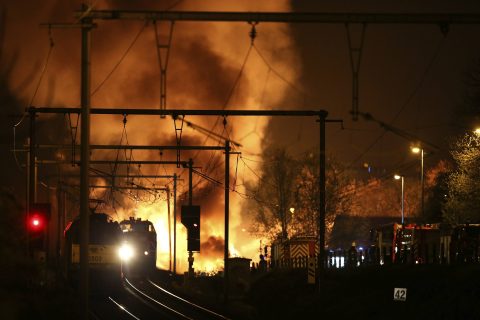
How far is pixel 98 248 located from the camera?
4334 cm

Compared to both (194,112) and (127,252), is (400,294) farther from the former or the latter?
(127,252)

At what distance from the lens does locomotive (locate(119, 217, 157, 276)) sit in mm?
67812

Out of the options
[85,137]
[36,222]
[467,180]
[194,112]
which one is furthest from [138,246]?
[85,137]

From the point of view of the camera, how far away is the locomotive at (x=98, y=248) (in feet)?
141

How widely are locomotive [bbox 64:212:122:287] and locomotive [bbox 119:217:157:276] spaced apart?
22.6 metres

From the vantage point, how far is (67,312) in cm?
2988

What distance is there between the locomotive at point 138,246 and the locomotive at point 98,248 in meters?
22.6

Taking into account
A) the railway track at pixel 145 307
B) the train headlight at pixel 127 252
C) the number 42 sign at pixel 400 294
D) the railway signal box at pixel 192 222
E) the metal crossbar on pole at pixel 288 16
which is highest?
the metal crossbar on pole at pixel 288 16

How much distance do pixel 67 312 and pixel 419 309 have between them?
11.1 meters

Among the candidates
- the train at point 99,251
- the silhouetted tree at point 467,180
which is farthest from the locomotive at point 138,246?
the silhouetted tree at point 467,180

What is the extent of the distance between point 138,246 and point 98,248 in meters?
25.1

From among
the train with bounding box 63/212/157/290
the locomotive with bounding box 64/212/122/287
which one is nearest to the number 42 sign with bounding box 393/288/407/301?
the train with bounding box 63/212/157/290

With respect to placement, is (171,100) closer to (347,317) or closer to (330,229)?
(330,229)

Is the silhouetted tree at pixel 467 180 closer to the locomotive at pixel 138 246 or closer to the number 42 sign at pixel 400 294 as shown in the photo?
the locomotive at pixel 138 246
